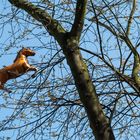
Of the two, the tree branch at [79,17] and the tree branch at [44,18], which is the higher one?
the tree branch at [44,18]

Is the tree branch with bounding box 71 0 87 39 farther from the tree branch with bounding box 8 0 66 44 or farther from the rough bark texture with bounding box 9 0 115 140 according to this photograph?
the tree branch with bounding box 8 0 66 44

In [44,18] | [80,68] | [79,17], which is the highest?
[44,18]

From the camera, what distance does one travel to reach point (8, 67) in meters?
4.07

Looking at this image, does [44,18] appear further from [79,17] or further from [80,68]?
[80,68]

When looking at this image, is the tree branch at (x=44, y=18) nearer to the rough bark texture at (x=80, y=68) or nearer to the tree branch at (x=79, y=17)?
the rough bark texture at (x=80, y=68)

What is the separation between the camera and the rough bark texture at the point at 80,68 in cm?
408

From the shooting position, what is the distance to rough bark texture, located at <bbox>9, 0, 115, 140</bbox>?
408cm

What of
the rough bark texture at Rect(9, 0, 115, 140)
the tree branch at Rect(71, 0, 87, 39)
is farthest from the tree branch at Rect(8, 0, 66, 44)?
the tree branch at Rect(71, 0, 87, 39)

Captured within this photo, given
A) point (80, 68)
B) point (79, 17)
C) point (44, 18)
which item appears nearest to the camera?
point (80, 68)

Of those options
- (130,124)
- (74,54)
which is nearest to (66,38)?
(74,54)

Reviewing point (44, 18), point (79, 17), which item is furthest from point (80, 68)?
point (44, 18)

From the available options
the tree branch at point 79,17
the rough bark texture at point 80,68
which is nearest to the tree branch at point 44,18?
the rough bark texture at point 80,68

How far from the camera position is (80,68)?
4383 mm

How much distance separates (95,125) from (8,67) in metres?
0.98
